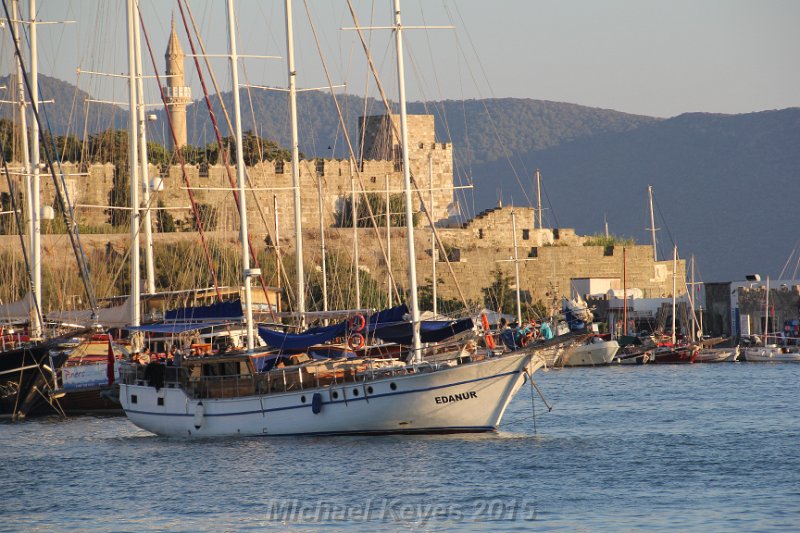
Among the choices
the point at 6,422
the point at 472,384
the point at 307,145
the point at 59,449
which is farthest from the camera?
the point at 307,145

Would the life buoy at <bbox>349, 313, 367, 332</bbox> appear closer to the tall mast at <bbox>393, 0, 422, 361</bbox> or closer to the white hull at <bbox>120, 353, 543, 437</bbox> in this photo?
the tall mast at <bbox>393, 0, 422, 361</bbox>

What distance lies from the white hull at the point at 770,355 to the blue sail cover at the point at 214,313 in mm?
29192

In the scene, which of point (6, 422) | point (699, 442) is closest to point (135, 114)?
point (6, 422)

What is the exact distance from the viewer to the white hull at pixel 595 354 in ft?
179

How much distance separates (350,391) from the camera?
1025 inches

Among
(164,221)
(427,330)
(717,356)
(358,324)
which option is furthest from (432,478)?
(164,221)

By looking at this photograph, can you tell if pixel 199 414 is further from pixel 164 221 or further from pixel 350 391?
pixel 164 221

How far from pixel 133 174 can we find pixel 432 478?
13918mm

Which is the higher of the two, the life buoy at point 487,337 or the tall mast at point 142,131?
the tall mast at point 142,131

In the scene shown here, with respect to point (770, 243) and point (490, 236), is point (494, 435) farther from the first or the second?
point (770, 243)

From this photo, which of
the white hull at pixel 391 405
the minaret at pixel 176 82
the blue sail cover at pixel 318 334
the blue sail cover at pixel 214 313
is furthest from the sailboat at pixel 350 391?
the minaret at pixel 176 82

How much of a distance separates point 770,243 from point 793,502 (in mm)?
147408

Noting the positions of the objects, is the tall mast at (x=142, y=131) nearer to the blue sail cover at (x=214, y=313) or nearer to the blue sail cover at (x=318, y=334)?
the blue sail cover at (x=214, y=313)

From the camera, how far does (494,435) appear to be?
27.0m
